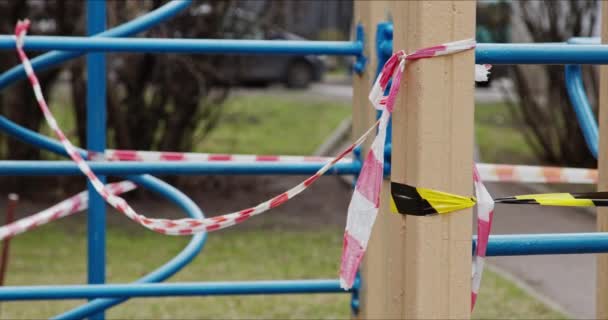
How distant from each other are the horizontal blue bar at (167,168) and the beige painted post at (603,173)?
0.98 m

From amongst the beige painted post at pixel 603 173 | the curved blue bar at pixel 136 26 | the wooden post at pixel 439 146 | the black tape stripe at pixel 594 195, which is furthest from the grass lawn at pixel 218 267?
the wooden post at pixel 439 146

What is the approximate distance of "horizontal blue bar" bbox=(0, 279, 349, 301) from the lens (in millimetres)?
3154

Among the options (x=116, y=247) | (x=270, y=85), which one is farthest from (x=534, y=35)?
(x=270, y=85)

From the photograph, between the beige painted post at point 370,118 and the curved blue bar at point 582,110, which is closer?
the curved blue bar at point 582,110

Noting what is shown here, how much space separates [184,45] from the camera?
3.29 meters

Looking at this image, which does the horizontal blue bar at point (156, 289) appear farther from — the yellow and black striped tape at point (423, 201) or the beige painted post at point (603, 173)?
the yellow and black striped tape at point (423, 201)

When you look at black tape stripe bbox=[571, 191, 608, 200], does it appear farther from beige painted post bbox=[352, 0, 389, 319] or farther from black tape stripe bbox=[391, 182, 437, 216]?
beige painted post bbox=[352, 0, 389, 319]

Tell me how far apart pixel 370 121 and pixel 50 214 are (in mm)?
1252

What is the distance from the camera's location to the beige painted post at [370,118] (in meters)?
3.28

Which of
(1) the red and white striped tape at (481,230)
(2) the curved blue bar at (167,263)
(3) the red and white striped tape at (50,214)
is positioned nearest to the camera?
(1) the red and white striped tape at (481,230)

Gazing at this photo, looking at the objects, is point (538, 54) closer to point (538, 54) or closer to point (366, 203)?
point (538, 54)

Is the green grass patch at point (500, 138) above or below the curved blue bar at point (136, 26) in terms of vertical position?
below

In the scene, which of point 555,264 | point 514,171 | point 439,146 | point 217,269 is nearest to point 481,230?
point 439,146

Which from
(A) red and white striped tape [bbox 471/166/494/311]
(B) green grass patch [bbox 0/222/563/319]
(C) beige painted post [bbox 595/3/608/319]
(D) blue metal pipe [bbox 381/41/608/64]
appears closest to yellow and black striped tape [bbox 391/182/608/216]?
(A) red and white striped tape [bbox 471/166/494/311]
